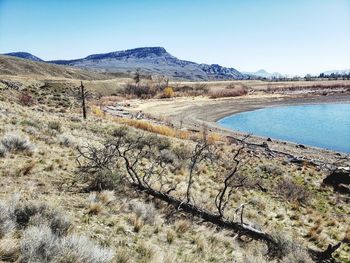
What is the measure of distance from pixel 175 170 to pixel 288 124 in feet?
153

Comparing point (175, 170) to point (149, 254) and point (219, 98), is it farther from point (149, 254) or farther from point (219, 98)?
point (219, 98)

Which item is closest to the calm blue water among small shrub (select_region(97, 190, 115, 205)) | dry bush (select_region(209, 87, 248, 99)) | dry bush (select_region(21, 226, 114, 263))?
dry bush (select_region(209, 87, 248, 99))

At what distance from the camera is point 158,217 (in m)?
9.15

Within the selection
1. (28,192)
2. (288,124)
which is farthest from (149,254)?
(288,124)

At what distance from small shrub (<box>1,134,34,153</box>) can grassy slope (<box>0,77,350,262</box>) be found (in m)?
0.37

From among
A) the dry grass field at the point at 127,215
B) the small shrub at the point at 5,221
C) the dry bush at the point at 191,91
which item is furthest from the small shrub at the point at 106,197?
the dry bush at the point at 191,91

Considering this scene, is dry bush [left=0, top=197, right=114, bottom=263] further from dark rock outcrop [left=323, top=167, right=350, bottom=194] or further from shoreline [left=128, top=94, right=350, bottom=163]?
shoreline [left=128, top=94, right=350, bottom=163]

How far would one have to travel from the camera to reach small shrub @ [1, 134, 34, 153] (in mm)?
12340

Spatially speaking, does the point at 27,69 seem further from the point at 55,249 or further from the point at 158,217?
the point at 55,249

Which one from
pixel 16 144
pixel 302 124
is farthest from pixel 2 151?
pixel 302 124

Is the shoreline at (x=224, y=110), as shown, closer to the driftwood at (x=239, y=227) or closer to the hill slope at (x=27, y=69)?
the driftwood at (x=239, y=227)

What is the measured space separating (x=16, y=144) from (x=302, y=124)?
180 ft

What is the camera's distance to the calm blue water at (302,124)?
4709cm

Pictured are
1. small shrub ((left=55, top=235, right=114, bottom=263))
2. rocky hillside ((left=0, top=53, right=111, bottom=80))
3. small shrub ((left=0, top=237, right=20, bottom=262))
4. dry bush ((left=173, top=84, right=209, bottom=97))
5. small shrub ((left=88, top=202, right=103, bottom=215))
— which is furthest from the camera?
rocky hillside ((left=0, top=53, right=111, bottom=80))
